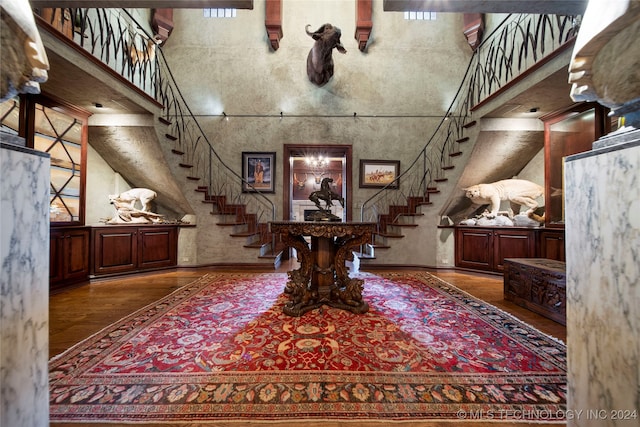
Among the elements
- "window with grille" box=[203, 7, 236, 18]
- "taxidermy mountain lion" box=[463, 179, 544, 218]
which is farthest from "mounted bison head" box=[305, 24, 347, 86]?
"taxidermy mountain lion" box=[463, 179, 544, 218]

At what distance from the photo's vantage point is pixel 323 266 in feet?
8.69

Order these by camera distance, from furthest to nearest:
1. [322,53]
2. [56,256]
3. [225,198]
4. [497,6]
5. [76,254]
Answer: [225,198], [322,53], [76,254], [56,256], [497,6]

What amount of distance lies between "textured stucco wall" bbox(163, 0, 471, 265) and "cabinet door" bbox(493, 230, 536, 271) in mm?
2550

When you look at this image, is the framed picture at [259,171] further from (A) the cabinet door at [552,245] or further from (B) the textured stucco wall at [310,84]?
(A) the cabinet door at [552,245]

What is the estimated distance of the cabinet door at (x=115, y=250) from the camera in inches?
147

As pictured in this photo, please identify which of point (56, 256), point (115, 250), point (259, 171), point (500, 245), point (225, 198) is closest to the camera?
point (56, 256)

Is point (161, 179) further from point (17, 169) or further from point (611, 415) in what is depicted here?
point (611, 415)

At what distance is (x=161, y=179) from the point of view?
461 cm

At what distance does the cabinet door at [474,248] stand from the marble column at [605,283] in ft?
12.0

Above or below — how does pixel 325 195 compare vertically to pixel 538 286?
above

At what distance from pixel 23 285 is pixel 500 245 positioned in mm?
5140

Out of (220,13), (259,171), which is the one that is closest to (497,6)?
(259,171)

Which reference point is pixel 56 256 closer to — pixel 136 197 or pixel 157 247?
pixel 157 247

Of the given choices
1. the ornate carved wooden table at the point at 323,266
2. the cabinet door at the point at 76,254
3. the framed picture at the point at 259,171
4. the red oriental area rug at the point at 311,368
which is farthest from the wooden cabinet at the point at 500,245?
the cabinet door at the point at 76,254
